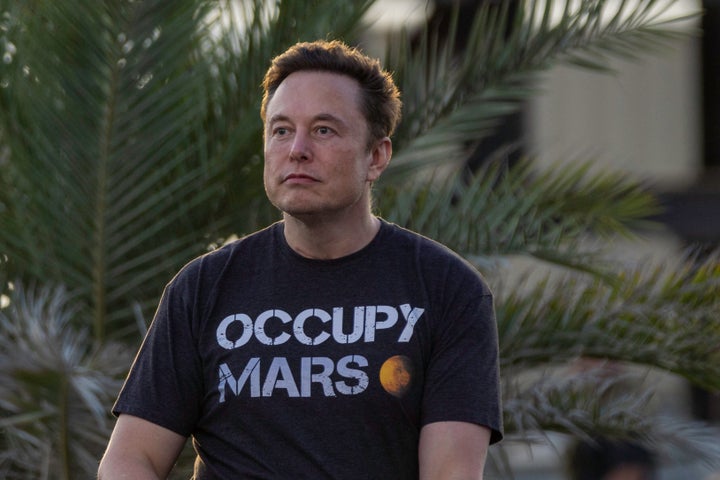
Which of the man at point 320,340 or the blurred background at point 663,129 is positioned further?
the blurred background at point 663,129

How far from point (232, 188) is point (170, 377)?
2.77 m

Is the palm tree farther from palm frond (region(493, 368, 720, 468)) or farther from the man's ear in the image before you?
the man's ear

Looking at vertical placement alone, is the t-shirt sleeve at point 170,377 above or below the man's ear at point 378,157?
below

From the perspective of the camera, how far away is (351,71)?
262 centimetres

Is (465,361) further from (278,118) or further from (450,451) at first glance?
(278,118)

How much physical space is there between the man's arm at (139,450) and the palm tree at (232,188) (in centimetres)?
232

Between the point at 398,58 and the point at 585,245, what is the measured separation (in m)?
1.09

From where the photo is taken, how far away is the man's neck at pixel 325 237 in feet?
8.35

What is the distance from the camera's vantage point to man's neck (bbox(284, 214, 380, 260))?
254 cm

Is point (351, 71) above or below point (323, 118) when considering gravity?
above

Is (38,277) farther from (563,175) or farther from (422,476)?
(422,476)

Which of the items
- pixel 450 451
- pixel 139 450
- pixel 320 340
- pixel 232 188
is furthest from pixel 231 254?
pixel 232 188

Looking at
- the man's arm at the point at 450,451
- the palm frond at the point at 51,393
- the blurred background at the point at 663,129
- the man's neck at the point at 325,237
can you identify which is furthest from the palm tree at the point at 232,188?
the blurred background at the point at 663,129

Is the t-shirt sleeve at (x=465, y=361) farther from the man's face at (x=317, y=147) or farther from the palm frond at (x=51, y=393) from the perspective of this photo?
the palm frond at (x=51, y=393)
